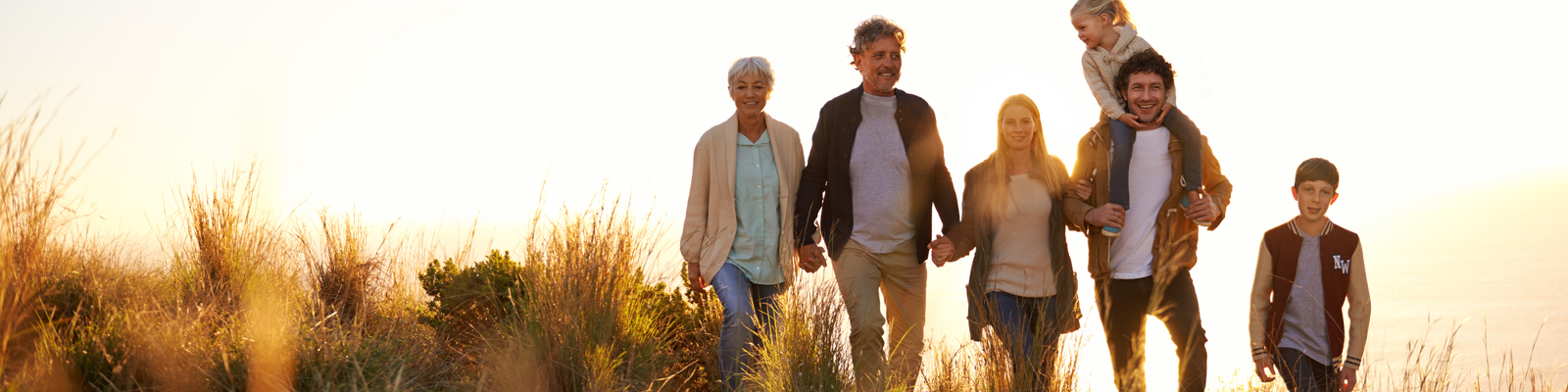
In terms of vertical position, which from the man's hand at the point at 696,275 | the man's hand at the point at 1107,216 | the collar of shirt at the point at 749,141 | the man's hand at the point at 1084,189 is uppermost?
the collar of shirt at the point at 749,141

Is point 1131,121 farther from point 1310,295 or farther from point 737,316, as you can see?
point 737,316

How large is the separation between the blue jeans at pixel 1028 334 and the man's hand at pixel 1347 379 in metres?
0.85

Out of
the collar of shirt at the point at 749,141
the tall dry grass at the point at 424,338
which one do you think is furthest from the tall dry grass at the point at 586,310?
the collar of shirt at the point at 749,141

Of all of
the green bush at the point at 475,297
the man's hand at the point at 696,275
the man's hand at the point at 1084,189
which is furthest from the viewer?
the green bush at the point at 475,297

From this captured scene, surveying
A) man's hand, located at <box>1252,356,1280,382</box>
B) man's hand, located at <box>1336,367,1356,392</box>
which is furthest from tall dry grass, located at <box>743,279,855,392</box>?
man's hand, located at <box>1336,367,1356,392</box>

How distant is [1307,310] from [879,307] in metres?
1.35

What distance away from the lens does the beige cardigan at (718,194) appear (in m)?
2.95

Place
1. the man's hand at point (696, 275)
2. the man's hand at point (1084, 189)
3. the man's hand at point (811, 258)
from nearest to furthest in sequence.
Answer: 1. the man's hand at point (1084, 189)
2. the man's hand at point (811, 258)
3. the man's hand at point (696, 275)

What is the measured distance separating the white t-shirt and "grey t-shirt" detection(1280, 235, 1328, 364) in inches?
17.6

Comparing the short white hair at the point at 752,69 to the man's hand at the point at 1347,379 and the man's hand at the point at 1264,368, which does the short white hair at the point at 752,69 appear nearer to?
the man's hand at the point at 1264,368

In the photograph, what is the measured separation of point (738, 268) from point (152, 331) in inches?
74.1

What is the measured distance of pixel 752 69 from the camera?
2.95 meters

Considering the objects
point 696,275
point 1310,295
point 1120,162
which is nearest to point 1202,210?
point 1120,162

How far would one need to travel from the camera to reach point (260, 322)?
2.89m
